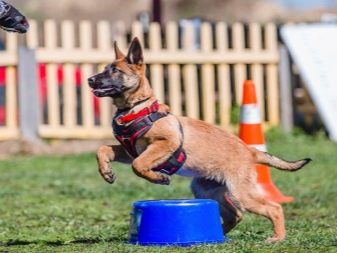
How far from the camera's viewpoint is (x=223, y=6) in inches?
1375

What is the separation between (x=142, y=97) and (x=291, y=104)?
919 centimetres

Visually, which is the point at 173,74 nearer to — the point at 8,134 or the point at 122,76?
the point at 8,134

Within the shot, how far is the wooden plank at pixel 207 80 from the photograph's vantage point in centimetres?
1558

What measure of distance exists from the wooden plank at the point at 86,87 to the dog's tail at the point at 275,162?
767 cm

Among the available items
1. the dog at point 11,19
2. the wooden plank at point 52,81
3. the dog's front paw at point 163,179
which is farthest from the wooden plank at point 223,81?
the dog at point 11,19

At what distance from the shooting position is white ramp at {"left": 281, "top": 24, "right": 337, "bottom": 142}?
1577 cm

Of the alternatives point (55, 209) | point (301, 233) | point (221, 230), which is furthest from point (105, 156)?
point (55, 209)

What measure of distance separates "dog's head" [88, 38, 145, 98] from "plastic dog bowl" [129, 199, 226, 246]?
34.6 inches

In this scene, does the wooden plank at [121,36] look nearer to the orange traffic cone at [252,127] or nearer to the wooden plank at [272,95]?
the wooden plank at [272,95]

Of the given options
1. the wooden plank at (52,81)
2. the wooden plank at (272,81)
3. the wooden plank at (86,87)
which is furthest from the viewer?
the wooden plank at (272,81)

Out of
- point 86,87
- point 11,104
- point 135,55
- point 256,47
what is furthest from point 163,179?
point 256,47

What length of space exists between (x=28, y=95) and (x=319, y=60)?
448 cm

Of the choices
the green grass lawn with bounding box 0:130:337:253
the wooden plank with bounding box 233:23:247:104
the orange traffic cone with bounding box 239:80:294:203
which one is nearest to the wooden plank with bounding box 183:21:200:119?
the wooden plank with bounding box 233:23:247:104

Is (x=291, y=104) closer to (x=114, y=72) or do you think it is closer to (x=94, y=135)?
(x=94, y=135)
